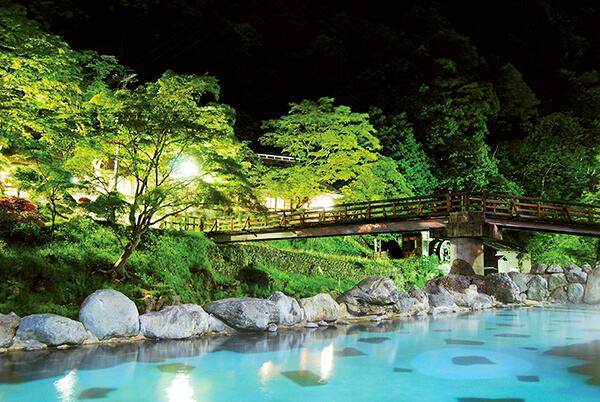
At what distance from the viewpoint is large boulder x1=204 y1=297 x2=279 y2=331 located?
11.9m

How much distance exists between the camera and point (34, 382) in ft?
23.6

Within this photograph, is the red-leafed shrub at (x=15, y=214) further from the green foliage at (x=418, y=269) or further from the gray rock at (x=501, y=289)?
the green foliage at (x=418, y=269)

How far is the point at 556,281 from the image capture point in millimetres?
22172

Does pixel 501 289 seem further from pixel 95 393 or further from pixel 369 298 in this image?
pixel 95 393

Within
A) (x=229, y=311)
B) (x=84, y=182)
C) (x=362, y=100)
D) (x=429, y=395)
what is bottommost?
(x=429, y=395)

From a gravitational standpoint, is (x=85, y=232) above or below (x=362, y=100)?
below

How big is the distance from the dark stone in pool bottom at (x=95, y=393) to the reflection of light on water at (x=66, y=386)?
159 mm

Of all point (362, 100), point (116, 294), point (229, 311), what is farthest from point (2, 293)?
point (362, 100)

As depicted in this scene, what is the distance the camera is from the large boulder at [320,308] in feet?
45.9

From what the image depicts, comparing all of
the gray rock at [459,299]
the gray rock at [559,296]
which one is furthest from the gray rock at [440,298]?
the gray rock at [559,296]

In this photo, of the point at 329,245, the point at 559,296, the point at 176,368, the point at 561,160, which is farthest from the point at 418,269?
the point at 176,368

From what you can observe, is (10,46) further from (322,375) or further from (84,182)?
A: (322,375)

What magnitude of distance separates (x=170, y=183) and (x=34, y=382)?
611 centimetres

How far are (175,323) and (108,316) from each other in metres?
1.54
